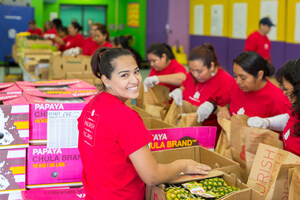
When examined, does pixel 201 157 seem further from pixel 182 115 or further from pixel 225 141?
pixel 182 115

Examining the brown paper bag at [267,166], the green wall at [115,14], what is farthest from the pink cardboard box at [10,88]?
the green wall at [115,14]

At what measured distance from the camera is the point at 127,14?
15000 mm

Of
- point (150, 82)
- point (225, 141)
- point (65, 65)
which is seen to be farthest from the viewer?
point (65, 65)

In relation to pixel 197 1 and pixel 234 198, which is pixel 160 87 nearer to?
pixel 234 198

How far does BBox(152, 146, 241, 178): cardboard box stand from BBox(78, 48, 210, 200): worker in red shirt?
29 cm

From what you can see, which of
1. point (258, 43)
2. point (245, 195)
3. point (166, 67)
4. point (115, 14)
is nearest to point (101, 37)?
point (166, 67)

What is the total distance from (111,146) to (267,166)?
0.83m

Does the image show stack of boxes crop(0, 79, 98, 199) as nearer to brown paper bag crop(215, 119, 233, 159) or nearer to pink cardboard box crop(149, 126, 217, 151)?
pink cardboard box crop(149, 126, 217, 151)

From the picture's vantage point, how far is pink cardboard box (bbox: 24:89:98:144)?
6.51ft

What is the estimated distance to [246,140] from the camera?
2189 millimetres

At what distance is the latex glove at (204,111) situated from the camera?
9.21ft

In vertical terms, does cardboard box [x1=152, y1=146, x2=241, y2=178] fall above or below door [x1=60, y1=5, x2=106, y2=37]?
below

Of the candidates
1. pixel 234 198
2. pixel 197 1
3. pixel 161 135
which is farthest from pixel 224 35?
pixel 234 198

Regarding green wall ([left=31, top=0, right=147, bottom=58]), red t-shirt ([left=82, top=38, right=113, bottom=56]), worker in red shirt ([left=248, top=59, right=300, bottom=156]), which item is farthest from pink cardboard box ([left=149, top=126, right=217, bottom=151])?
green wall ([left=31, top=0, right=147, bottom=58])
